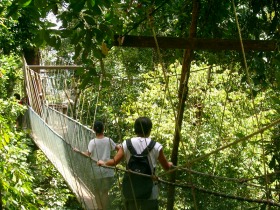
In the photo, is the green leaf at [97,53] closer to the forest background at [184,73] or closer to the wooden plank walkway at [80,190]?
the forest background at [184,73]

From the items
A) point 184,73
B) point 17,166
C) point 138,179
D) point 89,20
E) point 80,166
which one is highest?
point 89,20

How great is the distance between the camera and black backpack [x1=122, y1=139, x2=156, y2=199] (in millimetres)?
1191

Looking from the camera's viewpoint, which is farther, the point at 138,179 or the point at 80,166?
the point at 80,166

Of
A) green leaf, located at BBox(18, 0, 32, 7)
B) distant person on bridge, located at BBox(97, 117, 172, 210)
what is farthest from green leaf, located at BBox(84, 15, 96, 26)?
distant person on bridge, located at BBox(97, 117, 172, 210)

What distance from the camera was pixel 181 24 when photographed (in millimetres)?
1859

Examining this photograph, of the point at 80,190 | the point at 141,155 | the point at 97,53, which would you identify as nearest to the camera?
the point at 97,53

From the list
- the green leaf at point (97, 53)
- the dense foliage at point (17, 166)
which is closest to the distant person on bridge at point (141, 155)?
the green leaf at point (97, 53)

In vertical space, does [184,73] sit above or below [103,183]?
above

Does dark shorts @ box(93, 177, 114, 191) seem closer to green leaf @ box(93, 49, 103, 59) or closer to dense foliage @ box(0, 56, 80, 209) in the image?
dense foliage @ box(0, 56, 80, 209)

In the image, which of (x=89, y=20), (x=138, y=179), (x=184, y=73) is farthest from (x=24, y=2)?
(x=184, y=73)

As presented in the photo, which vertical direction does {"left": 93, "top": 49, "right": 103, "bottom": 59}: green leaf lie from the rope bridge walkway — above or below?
above

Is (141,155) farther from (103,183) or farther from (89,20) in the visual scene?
(89,20)

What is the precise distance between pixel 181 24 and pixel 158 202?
85 centimetres

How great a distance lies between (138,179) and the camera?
1.23 m
